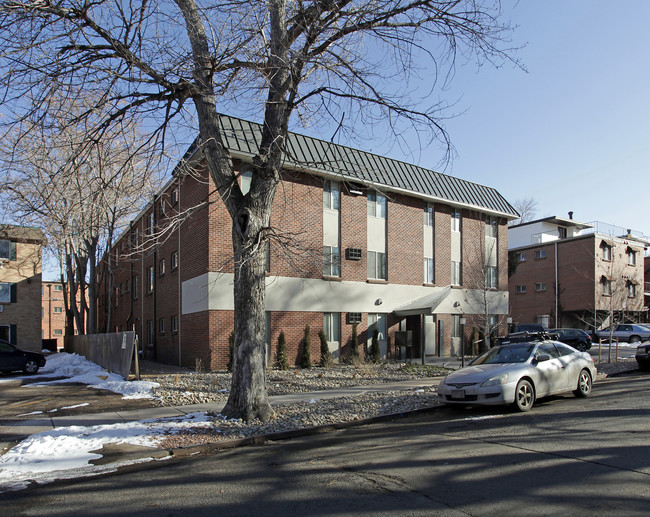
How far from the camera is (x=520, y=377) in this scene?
31.4ft

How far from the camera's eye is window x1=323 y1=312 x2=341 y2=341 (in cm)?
2145

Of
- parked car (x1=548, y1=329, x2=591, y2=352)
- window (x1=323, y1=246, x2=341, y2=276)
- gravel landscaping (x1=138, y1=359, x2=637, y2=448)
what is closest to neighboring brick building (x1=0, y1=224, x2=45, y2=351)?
gravel landscaping (x1=138, y1=359, x2=637, y2=448)

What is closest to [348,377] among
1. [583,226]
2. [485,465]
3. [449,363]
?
[449,363]

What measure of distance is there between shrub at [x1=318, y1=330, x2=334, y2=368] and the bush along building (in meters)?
0.36

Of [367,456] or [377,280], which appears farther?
[377,280]

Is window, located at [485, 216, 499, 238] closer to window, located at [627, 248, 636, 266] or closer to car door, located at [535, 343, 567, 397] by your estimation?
car door, located at [535, 343, 567, 397]

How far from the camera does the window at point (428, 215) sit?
2589 centimetres

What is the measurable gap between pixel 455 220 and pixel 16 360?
2170 centimetres

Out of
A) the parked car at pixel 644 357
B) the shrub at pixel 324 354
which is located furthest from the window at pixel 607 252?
the shrub at pixel 324 354

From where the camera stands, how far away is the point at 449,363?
2192cm

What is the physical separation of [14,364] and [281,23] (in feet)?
57.4

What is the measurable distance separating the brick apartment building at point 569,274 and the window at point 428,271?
625 inches

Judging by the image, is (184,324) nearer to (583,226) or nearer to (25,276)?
(25,276)

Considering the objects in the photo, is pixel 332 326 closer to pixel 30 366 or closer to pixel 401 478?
pixel 30 366
